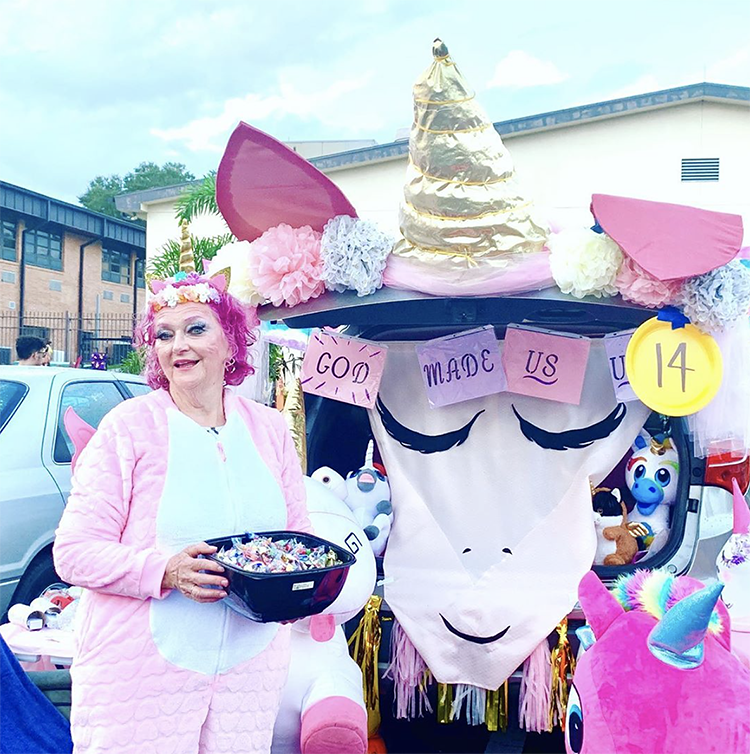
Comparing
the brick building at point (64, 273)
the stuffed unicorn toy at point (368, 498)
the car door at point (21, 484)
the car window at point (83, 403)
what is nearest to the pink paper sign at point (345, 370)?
the stuffed unicorn toy at point (368, 498)

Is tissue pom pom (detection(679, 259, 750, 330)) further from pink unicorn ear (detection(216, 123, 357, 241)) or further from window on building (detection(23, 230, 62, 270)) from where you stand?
window on building (detection(23, 230, 62, 270))

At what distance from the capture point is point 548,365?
358cm

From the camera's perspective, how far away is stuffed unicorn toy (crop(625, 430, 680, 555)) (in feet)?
11.9

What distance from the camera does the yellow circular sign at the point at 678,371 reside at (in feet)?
9.82

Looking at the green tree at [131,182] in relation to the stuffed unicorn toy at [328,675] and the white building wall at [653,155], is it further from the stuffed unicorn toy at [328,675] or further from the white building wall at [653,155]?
the stuffed unicorn toy at [328,675]

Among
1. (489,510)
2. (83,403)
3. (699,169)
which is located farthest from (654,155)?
(489,510)

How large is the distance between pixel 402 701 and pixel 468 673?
30cm

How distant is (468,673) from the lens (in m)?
3.36

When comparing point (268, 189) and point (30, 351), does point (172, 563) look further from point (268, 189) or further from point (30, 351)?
point (30, 351)

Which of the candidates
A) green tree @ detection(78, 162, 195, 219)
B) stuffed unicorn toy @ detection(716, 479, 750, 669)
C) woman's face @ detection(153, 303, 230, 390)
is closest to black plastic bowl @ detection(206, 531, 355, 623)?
woman's face @ detection(153, 303, 230, 390)

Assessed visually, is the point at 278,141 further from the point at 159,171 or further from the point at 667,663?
the point at 159,171

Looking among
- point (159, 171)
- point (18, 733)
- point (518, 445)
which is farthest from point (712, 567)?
point (159, 171)

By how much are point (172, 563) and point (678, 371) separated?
6.20ft

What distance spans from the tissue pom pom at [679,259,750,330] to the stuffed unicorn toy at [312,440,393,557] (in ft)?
4.96
